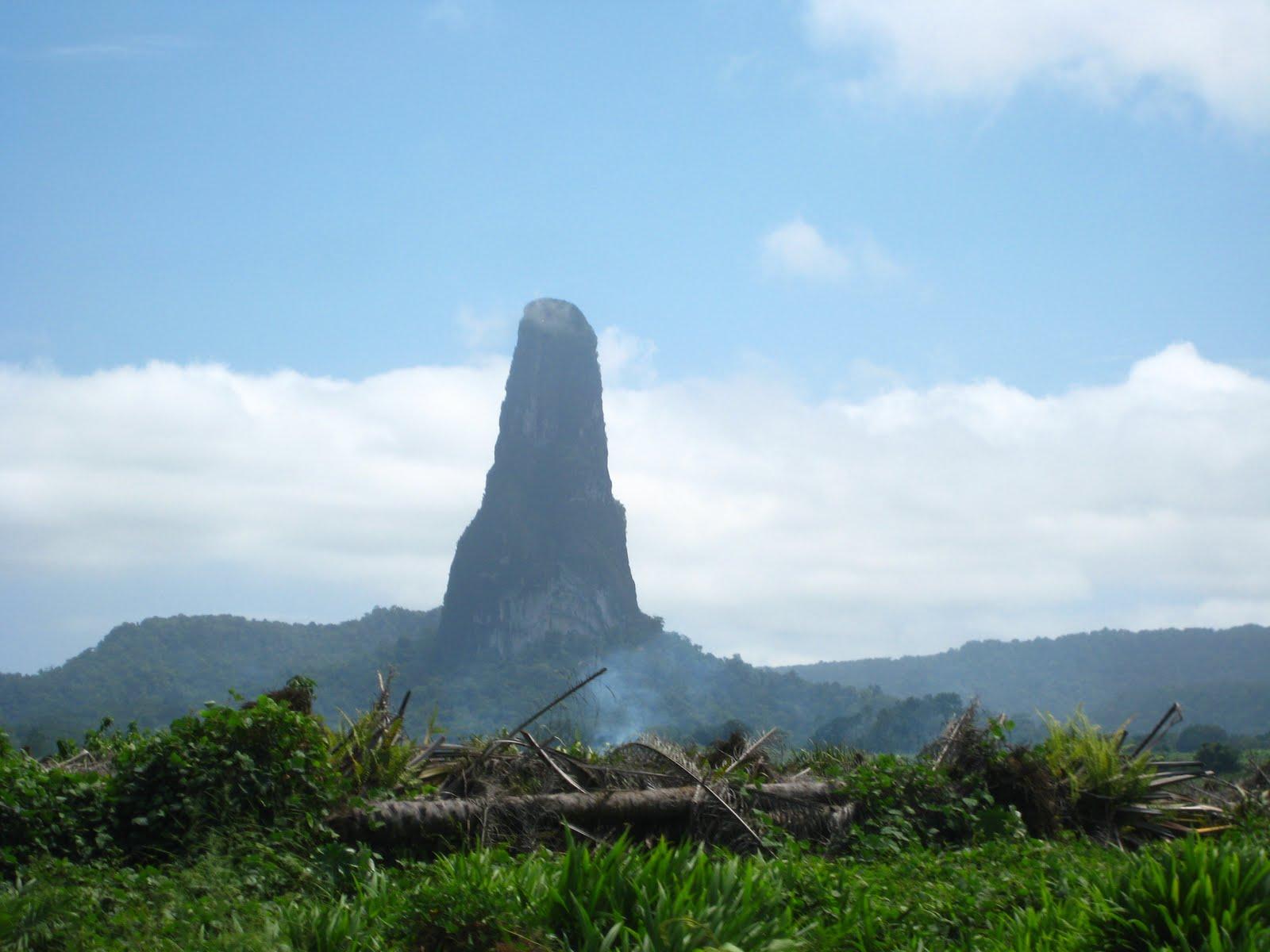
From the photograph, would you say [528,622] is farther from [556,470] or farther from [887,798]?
[887,798]

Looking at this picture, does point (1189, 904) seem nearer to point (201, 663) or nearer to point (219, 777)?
point (219, 777)

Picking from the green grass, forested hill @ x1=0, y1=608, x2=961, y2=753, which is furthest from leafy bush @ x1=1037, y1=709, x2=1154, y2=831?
forested hill @ x1=0, y1=608, x2=961, y2=753

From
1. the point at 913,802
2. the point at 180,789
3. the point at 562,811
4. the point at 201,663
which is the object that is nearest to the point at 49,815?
the point at 180,789

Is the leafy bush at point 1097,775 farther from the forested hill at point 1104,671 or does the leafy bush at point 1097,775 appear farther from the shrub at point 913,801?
the forested hill at point 1104,671

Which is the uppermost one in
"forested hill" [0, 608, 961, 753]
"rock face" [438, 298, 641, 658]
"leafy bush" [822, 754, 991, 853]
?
"rock face" [438, 298, 641, 658]

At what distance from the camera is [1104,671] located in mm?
83312

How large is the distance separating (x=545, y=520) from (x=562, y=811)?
428 feet

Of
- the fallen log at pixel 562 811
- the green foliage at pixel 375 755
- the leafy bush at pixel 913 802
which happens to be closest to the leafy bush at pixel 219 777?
the green foliage at pixel 375 755

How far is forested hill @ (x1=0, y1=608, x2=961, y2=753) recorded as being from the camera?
66.4 m

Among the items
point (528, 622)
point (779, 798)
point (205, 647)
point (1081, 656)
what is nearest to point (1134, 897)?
point (779, 798)

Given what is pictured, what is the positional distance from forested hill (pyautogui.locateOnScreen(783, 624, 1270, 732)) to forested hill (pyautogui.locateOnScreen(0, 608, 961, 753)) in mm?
12578

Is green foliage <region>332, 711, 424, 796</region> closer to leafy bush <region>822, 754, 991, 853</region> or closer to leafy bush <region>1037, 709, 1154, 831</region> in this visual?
leafy bush <region>822, 754, 991, 853</region>

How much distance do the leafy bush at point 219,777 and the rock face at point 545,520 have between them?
118 metres

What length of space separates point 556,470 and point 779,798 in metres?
131
